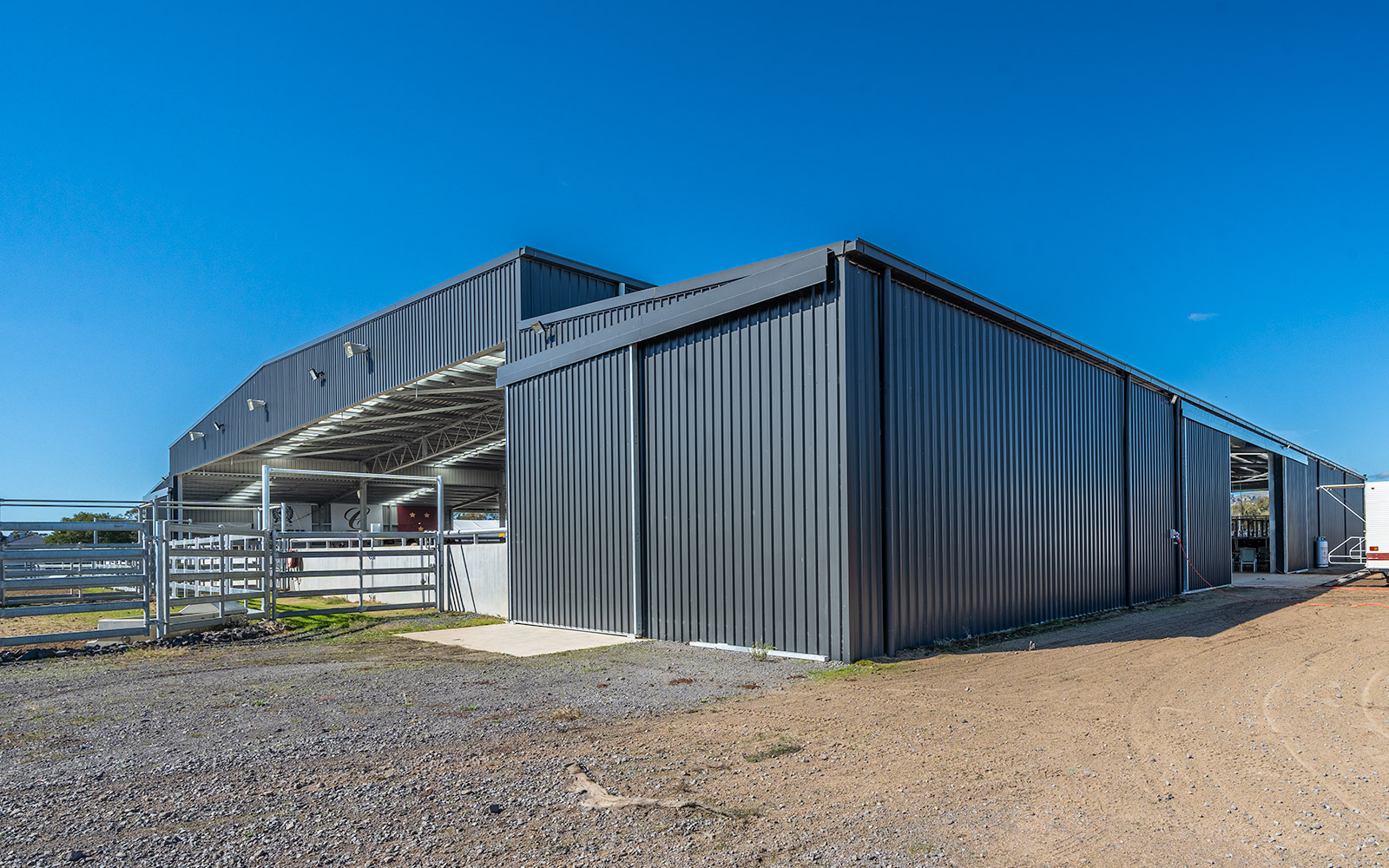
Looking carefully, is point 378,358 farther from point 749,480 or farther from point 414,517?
point 414,517

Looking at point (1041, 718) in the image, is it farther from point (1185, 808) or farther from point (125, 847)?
point (125, 847)

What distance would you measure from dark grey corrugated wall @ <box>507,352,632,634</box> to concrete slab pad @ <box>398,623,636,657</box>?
0.31 metres

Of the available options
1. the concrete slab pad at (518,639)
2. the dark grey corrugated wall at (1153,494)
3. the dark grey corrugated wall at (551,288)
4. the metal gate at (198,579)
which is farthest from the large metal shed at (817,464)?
the metal gate at (198,579)

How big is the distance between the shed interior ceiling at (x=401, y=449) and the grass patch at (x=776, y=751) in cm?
1343

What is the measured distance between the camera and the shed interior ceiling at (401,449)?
21.8m

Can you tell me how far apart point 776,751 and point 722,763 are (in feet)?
1.50

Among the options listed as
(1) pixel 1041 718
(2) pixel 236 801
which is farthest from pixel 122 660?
(1) pixel 1041 718

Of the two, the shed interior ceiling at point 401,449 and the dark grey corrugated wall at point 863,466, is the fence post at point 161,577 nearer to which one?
the shed interior ceiling at point 401,449

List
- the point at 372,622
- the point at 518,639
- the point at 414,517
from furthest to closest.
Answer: the point at 414,517
the point at 372,622
the point at 518,639

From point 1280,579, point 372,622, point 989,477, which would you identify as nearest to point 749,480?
point 989,477

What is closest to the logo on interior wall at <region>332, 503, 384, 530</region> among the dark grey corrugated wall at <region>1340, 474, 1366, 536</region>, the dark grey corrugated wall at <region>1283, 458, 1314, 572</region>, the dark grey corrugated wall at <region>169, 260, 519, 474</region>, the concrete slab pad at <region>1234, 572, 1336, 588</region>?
the dark grey corrugated wall at <region>169, 260, 519, 474</region>

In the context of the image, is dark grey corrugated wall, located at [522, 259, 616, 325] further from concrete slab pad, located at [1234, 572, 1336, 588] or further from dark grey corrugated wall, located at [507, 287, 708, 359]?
concrete slab pad, located at [1234, 572, 1336, 588]

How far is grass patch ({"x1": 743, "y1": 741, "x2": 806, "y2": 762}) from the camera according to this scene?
17.6 feet

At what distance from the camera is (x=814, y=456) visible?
934 centimetres
